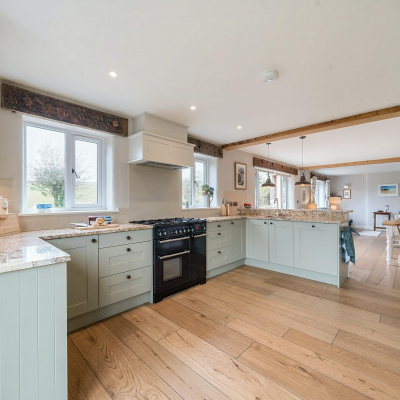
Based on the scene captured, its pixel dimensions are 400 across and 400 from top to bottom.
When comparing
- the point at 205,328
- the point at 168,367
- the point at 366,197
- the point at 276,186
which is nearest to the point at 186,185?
the point at 205,328

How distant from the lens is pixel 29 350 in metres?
1.13

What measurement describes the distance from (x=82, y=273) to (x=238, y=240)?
2.55 metres

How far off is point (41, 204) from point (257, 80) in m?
2.61

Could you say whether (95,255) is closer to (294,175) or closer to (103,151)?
(103,151)

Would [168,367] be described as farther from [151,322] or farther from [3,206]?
[3,206]

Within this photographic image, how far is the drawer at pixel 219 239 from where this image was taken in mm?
3459

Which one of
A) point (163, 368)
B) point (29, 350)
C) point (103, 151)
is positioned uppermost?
point (103, 151)

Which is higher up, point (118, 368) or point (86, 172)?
point (86, 172)

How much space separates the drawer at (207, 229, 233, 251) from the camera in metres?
3.46

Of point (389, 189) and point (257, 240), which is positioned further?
point (389, 189)

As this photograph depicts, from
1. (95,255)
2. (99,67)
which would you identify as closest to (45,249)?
(95,255)

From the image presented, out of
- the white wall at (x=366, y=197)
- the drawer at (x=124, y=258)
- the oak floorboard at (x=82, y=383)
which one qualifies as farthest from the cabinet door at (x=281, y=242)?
the white wall at (x=366, y=197)

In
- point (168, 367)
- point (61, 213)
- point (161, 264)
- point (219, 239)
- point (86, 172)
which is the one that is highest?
point (86, 172)

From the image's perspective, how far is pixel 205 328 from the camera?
214 centimetres
